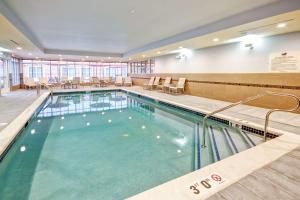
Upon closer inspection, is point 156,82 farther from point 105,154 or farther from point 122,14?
point 105,154

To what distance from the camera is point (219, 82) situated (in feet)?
24.9

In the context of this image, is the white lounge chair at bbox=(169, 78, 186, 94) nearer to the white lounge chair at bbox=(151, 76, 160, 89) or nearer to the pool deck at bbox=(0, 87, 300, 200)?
the white lounge chair at bbox=(151, 76, 160, 89)

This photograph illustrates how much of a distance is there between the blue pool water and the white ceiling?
2.86 metres

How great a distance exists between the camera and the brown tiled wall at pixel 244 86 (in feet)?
17.7

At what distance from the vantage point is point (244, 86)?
260 inches

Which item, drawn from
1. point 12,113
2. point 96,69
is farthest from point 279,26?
point 96,69

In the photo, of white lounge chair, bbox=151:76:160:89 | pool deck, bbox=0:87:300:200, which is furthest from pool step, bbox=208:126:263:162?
white lounge chair, bbox=151:76:160:89

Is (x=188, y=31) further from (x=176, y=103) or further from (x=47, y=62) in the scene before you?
(x=47, y=62)

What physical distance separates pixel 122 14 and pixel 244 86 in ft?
15.7

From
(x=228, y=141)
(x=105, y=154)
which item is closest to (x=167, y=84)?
(x=228, y=141)

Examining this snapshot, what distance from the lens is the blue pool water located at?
248 cm

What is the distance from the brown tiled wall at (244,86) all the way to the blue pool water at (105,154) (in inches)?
83.9

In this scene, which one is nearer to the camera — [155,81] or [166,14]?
[166,14]

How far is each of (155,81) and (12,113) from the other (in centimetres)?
824
